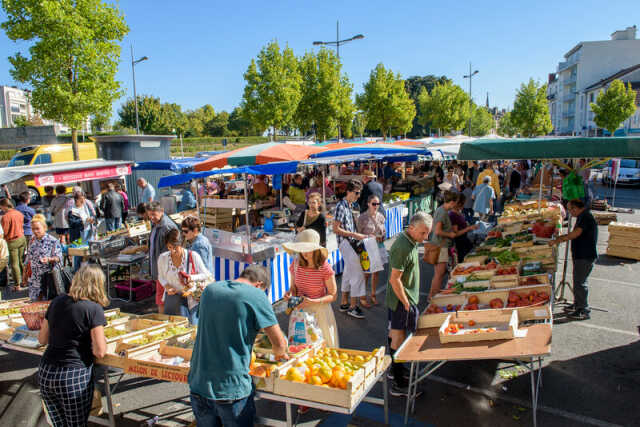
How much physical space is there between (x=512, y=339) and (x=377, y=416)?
1.43 metres

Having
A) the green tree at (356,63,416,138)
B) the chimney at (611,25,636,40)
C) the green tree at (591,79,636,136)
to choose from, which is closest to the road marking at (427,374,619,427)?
the green tree at (356,63,416,138)

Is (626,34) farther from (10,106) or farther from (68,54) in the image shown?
(10,106)

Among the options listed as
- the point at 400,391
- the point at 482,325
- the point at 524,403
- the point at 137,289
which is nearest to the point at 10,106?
the point at 137,289

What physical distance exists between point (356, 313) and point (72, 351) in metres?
4.12

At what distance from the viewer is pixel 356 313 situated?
21.8 feet

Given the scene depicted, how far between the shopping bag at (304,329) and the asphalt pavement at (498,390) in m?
0.73

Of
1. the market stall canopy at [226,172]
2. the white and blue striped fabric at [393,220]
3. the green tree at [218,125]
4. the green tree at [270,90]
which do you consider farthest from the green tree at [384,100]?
the green tree at [218,125]

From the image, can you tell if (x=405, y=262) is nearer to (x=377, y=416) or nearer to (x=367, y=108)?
(x=377, y=416)

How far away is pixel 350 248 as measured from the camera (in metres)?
6.68

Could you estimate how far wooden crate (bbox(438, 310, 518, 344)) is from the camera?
3957 millimetres

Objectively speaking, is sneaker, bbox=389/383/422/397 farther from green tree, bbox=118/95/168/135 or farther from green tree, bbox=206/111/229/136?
green tree, bbox=206/111/229/136

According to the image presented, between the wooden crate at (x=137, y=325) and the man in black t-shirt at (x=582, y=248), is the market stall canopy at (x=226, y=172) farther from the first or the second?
the man in black t-shirt at (x=582, y=248)

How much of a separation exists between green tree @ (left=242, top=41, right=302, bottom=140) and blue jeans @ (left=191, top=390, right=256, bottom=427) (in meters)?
20.7

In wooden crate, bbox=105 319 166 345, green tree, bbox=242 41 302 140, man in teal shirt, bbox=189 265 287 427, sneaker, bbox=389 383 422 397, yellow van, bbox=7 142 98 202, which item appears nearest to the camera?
man in teal shirt, bbox=189 265 287 427
